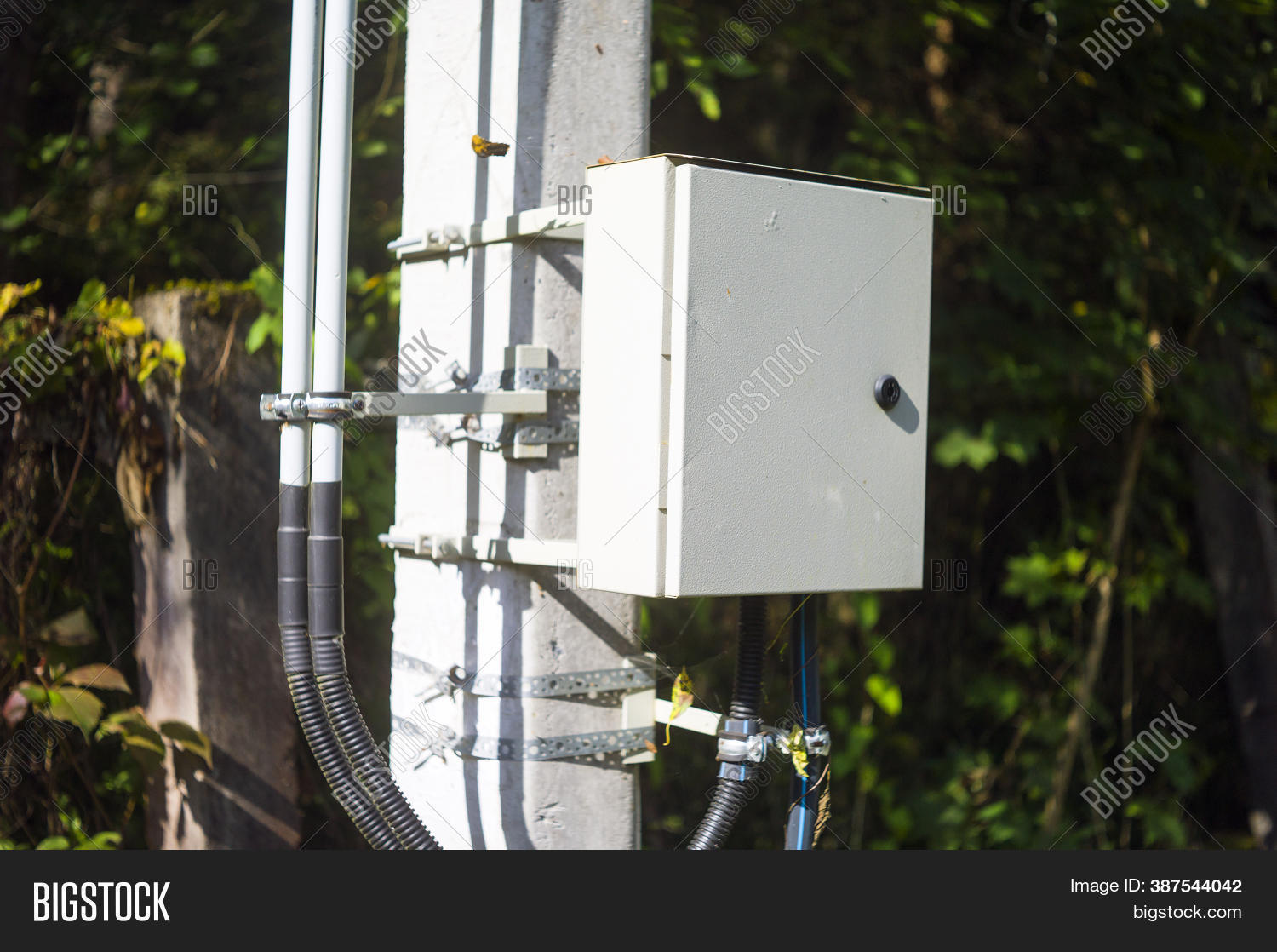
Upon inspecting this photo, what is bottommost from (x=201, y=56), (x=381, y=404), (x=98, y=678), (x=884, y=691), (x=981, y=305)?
(x=884, y=691)

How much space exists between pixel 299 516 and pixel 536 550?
339mm

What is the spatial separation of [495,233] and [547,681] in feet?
2.26

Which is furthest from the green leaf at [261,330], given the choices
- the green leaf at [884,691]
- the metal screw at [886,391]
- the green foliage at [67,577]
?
the green leaf at [884,691]

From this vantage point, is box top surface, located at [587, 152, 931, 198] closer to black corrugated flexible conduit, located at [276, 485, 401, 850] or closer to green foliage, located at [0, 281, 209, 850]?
black corrugated flexible conduit, located at [276, 485, 401, 850]

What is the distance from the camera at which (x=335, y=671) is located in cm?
154

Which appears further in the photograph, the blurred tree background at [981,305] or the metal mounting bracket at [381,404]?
the blurred tree background at [981,305]

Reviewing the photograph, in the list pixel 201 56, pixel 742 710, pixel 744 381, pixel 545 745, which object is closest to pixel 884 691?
pixel 742 710

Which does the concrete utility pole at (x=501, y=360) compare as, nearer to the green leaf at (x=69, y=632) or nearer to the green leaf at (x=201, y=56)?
the green leaf at (x=69, y=632)

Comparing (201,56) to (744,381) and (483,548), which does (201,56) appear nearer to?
(483,548)

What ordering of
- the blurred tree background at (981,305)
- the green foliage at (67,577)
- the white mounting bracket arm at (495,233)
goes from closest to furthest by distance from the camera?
1. the white mounting bracket arm at (495,233)
2. the green foliage at (67,577)
3. the blurred tree background at (981,305)

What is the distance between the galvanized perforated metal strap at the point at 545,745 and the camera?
1688mm

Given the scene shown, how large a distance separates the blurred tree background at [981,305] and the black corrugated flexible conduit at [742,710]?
97 cm

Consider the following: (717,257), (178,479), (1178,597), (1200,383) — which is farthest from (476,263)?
(1178,597)

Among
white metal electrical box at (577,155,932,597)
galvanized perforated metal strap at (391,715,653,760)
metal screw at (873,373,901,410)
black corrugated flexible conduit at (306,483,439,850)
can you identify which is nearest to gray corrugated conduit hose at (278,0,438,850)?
black corrugated flexible conduit at (306,483,439,850)
